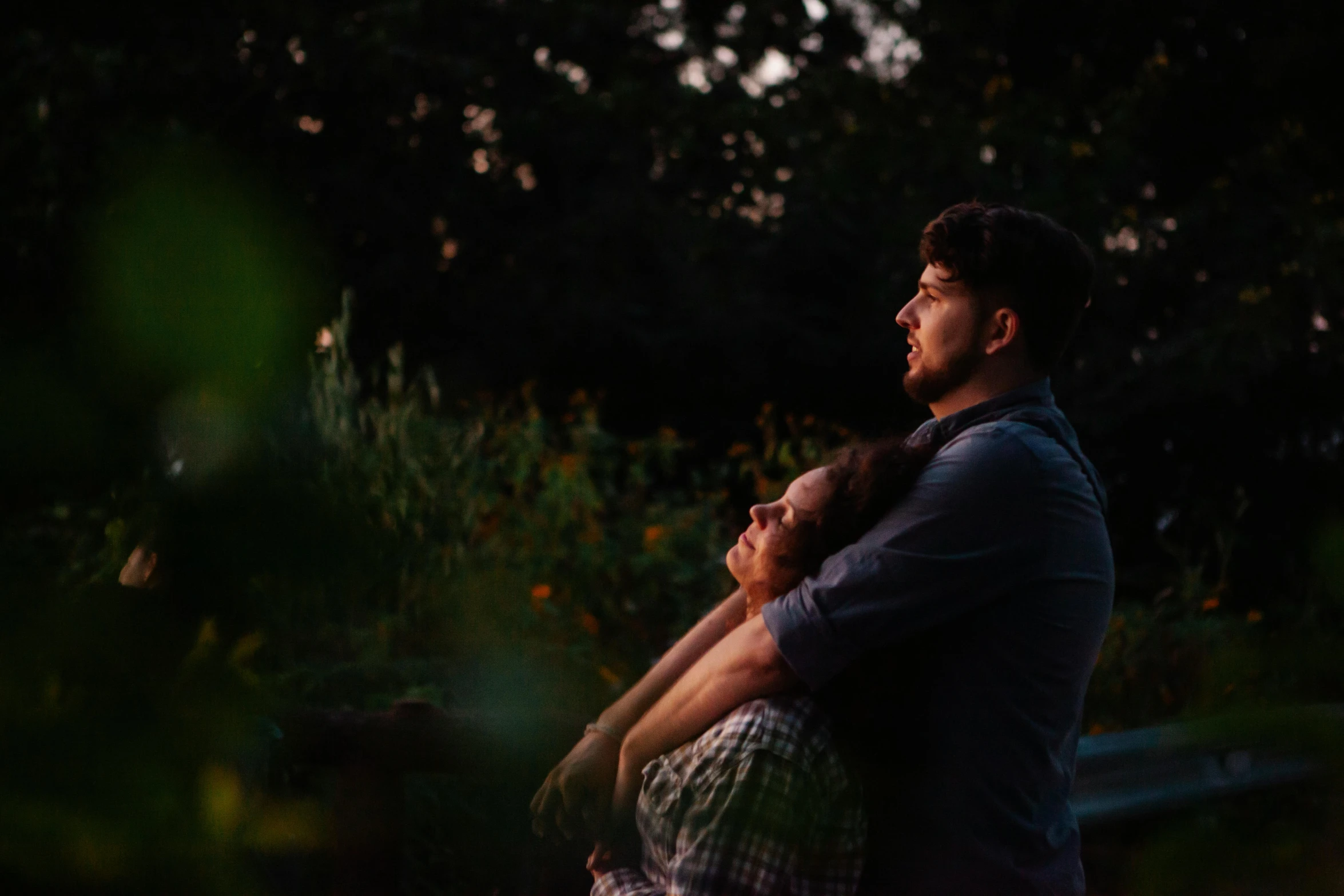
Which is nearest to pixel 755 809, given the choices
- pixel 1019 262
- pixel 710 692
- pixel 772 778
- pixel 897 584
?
pixel 772 778

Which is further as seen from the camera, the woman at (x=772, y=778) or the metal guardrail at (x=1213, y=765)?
the woman at (x=772, y=778)

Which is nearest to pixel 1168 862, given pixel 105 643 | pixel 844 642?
pixel 105 643

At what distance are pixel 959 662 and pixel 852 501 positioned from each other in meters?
0.24

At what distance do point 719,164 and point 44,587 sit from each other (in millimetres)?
9862

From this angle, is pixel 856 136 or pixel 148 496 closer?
pixel 148 496

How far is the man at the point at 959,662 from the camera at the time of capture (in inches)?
61.8

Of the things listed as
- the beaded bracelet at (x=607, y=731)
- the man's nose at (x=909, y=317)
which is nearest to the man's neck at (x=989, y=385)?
the man's nose at (x=909, y=317)

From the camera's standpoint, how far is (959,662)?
161cm

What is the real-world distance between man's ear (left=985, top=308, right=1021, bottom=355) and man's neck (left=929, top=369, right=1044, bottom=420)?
0.03m

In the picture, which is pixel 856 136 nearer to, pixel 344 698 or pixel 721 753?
pixel 344 698

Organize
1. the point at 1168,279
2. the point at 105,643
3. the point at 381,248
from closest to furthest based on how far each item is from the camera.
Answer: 1. the point at 105,643
2. the point at 1168,279
3. the point at 381,248

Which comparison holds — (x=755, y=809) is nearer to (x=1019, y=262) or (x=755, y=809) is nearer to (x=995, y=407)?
(x=995, y=407)

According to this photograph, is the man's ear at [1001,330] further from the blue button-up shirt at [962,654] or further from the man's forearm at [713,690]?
the man's forearm at [713,690]

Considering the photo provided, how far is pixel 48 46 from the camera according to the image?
0.77 m
